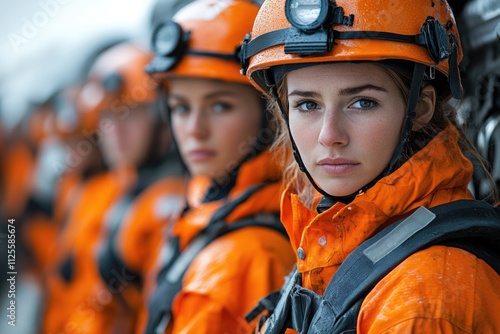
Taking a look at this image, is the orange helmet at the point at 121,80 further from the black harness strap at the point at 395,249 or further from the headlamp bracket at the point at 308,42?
the black harness strap at the point at 395,249

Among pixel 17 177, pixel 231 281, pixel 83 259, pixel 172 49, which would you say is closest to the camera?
pixel 231 281

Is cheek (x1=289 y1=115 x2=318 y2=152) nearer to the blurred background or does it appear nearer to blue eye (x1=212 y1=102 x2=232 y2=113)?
blue eye (x1=212 y1=102 x2=232 y2=113)

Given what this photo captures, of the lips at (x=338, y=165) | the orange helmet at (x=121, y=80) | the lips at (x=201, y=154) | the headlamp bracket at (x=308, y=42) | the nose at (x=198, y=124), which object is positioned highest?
the headlamp bracket at (x=308, y=42)

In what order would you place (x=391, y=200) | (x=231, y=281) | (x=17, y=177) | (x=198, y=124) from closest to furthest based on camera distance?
(x=391, y=200)
(x=231, y=281)
(x=198, y=124)
(x=17, y=177)

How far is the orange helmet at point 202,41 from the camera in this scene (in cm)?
343

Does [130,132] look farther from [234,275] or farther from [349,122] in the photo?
[349,122]

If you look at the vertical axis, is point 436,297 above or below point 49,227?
above

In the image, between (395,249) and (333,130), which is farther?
(333,130)

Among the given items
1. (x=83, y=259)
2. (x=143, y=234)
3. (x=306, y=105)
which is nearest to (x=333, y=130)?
(x=306, y=105)

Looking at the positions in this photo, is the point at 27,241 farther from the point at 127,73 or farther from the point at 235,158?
the point at 235,158

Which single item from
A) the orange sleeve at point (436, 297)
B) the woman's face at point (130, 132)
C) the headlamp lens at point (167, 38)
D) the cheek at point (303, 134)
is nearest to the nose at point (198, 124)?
the headlamp lens at point (167, 38)

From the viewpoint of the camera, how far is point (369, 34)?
208 cm

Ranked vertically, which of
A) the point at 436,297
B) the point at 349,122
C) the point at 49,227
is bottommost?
the point at 49,227

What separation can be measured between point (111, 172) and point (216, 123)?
8.57 ft
